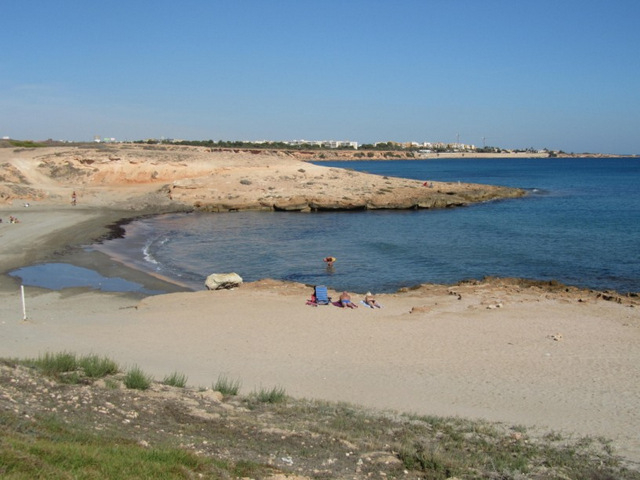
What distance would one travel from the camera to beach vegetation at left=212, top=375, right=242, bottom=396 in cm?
925

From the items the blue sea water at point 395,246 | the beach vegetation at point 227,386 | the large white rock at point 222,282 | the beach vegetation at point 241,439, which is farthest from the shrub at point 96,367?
the blue sea water at point 395,246

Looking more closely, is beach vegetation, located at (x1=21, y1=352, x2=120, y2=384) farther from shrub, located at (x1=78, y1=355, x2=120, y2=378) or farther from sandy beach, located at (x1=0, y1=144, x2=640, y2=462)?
sandy beach, located at (x1=0, y1=144, x2=640, y2=462)

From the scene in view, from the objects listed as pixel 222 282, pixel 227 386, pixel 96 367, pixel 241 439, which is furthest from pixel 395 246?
pixel 241 439

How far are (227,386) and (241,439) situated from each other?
253 cm

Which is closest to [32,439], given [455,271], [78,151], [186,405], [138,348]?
[186,405]

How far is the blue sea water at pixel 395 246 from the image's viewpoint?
2141 centimetres

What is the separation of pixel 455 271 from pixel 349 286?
180 inches

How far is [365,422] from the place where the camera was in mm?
8219

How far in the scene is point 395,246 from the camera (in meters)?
27.4

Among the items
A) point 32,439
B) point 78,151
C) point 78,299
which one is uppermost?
point 78,151

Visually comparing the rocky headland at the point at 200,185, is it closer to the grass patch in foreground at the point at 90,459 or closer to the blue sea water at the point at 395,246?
the blue sea water at the point at 395,246

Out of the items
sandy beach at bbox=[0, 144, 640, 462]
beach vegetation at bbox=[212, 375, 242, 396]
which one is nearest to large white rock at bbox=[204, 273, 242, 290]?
sandy beach at bbox=[0, 144, 640, 462]

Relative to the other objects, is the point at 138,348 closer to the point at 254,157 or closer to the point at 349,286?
the point at 349,286

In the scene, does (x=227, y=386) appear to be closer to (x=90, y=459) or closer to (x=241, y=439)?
(x=241, y=439)
